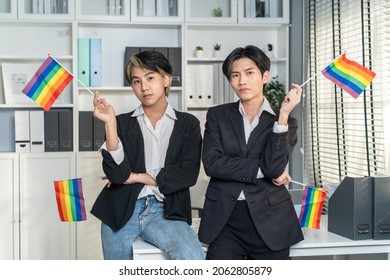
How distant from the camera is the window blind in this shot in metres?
3.15

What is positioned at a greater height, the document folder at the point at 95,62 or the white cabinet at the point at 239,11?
the white cabinet at the point at 239,11

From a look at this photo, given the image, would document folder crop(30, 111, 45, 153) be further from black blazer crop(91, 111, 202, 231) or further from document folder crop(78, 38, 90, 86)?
black blazer crop(91, 111, 202, 231)

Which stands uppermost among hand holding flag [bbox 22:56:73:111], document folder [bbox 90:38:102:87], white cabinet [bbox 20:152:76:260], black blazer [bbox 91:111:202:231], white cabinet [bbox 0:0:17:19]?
white cabinet [bbox 0:0:17:19]

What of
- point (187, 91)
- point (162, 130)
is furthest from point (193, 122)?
point (187, 91)

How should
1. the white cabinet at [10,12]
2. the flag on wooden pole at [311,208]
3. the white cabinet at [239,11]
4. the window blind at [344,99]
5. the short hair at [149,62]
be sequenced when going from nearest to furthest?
1. the short hair at [149,62]
2. the flag on wooden pole at [311,208]
3. the window blind at [344,99]
4. the white cabinet at [10,12]
5. the white cabinet at [239,11]

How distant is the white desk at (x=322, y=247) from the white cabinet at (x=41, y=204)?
1.75m

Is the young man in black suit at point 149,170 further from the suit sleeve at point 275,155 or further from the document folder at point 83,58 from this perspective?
the document folder at point 83,58

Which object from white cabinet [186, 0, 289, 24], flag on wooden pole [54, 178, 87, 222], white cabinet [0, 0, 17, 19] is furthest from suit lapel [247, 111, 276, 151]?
white cabinet [0, 0, 17, 19]

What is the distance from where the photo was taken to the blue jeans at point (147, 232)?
2.32 m

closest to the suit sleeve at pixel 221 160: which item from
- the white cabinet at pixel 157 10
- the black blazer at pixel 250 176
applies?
the black blazer at pixel 250 176

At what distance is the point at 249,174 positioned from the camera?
2.24m

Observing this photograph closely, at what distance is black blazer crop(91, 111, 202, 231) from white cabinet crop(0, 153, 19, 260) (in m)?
1.88

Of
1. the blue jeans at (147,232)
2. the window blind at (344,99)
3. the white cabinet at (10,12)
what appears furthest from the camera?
the white cabinet at (10,12)

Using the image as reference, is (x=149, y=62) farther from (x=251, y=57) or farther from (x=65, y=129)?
(x=65, y=129)
